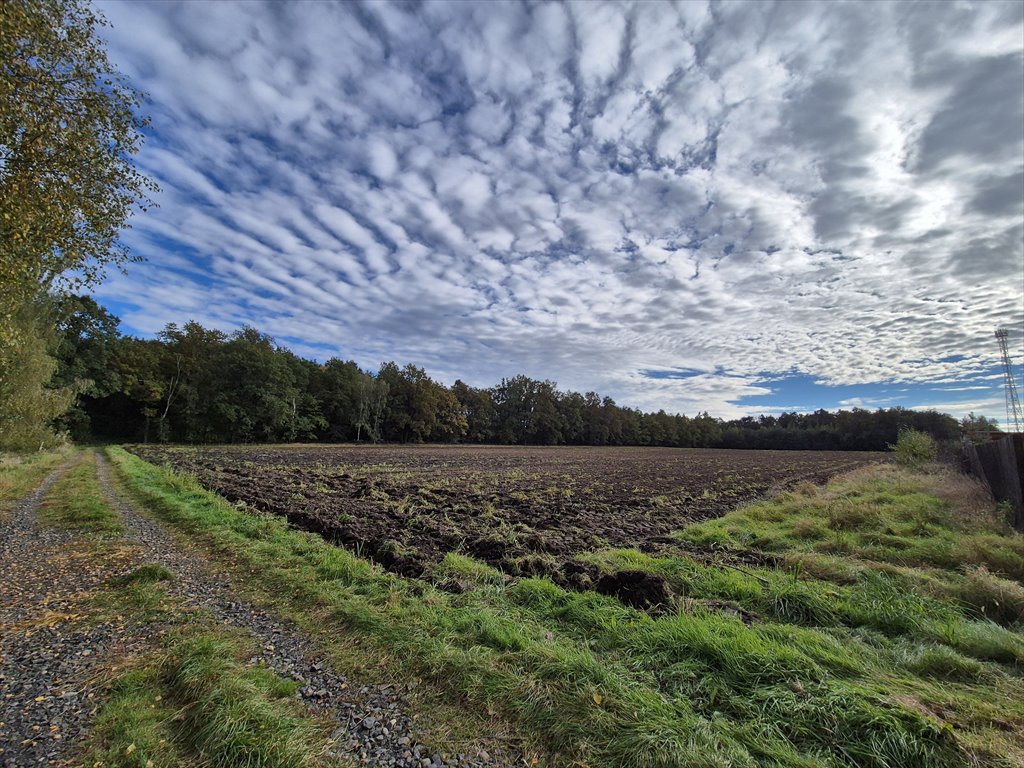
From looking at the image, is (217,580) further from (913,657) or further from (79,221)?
(913,657)

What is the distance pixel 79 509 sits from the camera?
10320mm

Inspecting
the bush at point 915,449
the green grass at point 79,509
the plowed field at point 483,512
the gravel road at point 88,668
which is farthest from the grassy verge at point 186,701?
the bush at point 915,449

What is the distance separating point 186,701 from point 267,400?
56.0m

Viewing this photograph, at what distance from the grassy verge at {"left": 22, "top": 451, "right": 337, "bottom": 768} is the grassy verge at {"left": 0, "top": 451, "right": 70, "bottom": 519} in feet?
31.1

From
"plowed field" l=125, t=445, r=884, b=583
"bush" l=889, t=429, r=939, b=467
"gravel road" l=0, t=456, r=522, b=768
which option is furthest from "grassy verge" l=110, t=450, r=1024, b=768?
"bush" l=889, t=429, r=939, b=467

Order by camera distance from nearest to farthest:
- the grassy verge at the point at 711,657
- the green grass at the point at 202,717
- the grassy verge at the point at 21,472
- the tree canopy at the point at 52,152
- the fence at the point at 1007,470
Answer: the green grass at the point at 202,717 < the grassy verge at the point at 711,657 < the tree canopy at the point at 52,152 < the fence at the point at 1007,470 < the grassy verge at the point at 21,472

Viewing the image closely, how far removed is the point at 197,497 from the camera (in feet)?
41.4

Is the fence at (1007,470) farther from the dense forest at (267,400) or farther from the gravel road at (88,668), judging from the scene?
the dense forest at (267,400)

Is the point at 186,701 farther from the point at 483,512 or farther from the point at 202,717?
the point at 483,512

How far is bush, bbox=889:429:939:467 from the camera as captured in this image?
2705cm

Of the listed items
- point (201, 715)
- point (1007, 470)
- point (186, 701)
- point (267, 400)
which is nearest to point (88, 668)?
point (186, 701)

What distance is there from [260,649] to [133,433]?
6345cm

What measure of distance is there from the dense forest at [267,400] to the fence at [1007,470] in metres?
37.0

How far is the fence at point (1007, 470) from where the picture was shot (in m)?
9.86
